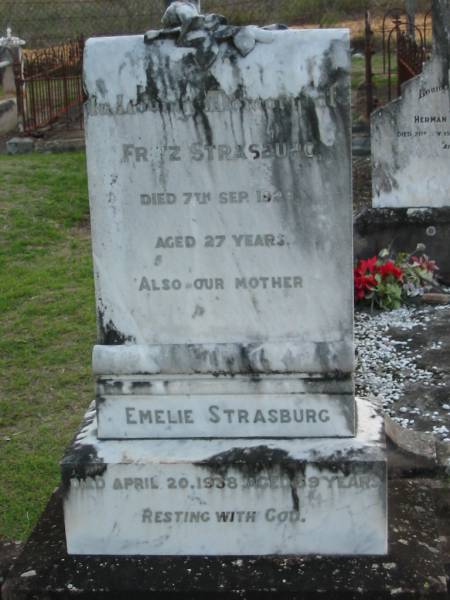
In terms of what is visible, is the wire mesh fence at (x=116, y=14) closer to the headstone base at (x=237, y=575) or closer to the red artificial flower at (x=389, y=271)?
the red artificial flower at (x=389, y=271)

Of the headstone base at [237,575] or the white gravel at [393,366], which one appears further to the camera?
the white gravel at [393,366]

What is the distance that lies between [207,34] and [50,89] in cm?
1238

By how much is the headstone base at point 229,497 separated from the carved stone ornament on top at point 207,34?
1.20 m

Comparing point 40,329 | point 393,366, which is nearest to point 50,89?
point 40,329

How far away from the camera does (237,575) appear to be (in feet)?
9.16

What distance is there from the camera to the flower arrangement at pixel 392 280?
663cm

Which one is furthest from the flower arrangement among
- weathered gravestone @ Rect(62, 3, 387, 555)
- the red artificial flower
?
weathered gravestone @ Rect(62, 3, 387, 555)

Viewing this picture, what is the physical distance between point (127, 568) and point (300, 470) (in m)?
0.61

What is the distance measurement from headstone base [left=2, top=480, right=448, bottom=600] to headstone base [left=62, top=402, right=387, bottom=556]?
5 centimetres

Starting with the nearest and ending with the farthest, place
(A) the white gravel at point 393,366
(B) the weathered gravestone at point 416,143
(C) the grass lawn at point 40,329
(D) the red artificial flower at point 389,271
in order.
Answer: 1. (C) the grass lawn at point 40,329
2. (A) the white gravel at point 393,366
3. (D) the red artificial flower at point 389,271
4. (B) the weathered gravestone at point 416,143

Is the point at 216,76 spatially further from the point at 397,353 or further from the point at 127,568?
the point at 397,353

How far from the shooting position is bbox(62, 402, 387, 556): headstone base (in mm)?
2852

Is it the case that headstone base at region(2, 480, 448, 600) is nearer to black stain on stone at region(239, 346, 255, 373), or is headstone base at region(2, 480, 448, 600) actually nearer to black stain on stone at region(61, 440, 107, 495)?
black stain on stone at region(61, 440, 107, 495)

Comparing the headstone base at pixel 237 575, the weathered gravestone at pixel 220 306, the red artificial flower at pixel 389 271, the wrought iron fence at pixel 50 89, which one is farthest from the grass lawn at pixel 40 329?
the wrought iron fence at pixel 50 89
